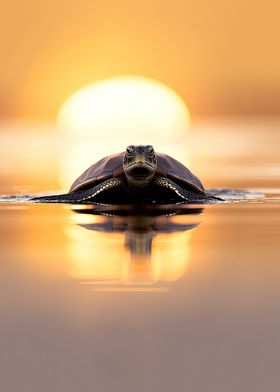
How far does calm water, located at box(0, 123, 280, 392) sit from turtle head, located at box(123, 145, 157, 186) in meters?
1.72

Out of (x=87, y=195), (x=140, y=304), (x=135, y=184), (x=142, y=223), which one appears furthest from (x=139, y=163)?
(x=140, y=304)

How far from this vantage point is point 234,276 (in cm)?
651

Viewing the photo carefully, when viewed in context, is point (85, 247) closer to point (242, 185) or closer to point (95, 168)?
point (95, 168)

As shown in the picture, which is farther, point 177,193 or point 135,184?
point 177,193

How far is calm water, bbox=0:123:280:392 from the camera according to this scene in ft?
13.6

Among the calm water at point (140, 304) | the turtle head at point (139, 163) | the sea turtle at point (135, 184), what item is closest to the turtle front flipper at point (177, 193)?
the sea turtle at point (135, 184)

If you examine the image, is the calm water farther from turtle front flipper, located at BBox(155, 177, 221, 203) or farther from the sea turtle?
turtle front flipper, located at BBox(155, 177, 221, 203)

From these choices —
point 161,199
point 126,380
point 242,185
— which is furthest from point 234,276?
point 242,185

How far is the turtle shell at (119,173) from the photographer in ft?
42.0

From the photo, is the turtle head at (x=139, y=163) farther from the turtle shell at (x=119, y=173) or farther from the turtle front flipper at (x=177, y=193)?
the turtle shell at (x=119, y=173)

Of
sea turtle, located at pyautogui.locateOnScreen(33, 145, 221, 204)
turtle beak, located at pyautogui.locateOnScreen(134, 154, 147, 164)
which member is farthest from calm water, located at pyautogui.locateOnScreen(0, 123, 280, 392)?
sea turtle, located at pyautogui.locateOnScreen(33, 145, 221, 204)

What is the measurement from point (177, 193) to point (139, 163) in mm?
854

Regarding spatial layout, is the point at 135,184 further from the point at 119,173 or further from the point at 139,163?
the point at 139,163

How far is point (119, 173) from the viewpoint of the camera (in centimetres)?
1256
